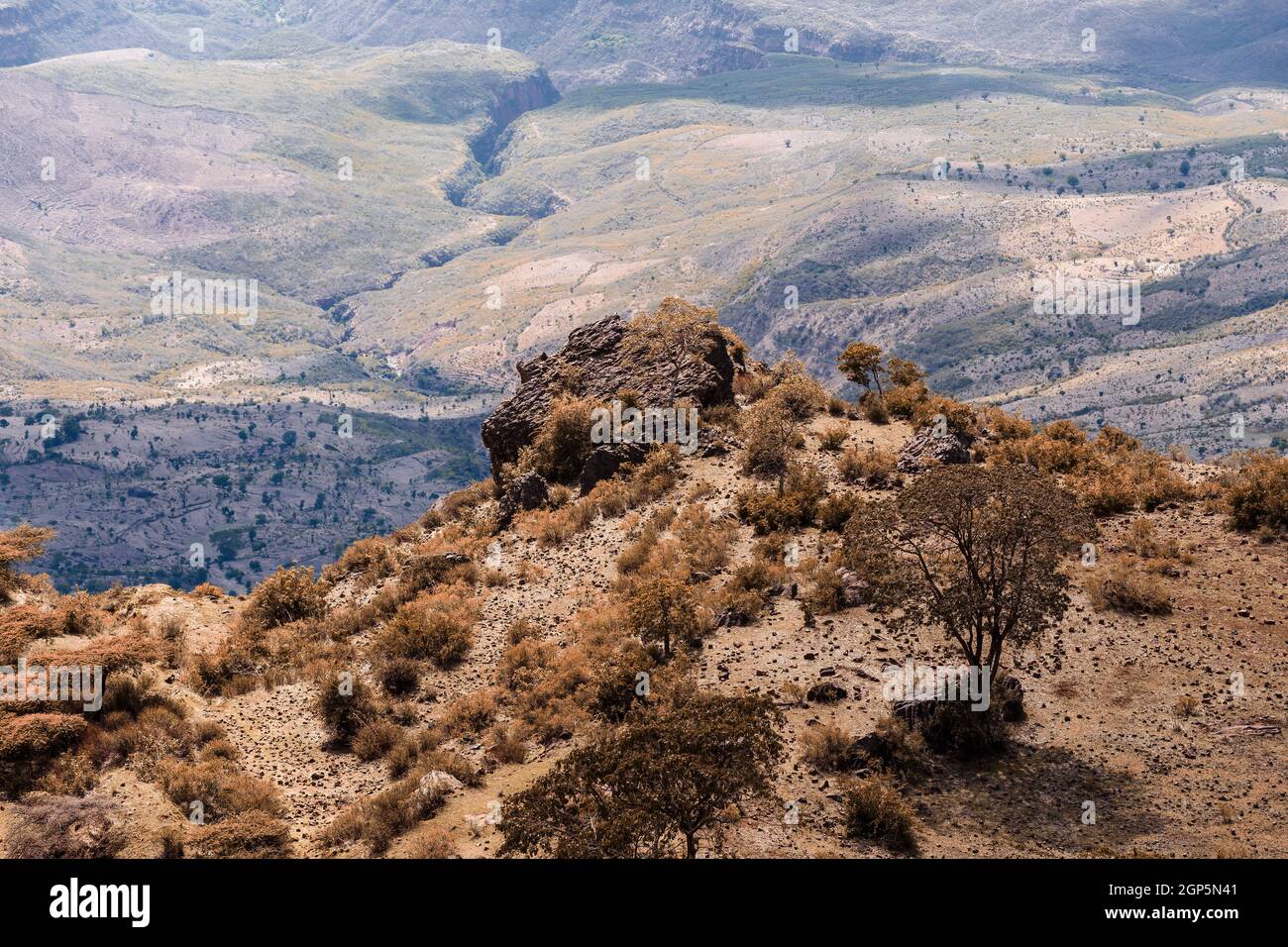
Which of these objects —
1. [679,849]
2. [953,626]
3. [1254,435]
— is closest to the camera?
[679,849]

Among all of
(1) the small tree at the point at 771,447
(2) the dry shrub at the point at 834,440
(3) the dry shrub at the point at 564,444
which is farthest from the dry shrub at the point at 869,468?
(3) the dry shrub at the point at 564,444

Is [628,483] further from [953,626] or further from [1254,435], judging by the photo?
[1254,435]

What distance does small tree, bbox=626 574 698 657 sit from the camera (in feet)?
80.5

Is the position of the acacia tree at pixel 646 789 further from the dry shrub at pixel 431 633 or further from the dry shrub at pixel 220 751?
the dry shrub at pixel 431 633

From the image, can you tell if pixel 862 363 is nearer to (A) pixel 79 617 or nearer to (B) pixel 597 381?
(B) pixel 597 381

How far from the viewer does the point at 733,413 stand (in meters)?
40.5

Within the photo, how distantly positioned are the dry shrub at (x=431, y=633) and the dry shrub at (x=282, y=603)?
3694 mm

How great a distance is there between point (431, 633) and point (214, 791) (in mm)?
7883

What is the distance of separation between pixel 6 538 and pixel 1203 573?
33555 mm

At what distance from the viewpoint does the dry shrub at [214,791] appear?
19.8 meters

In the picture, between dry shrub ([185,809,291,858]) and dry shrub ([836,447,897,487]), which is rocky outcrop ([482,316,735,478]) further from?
dry shrub ([185,809,291,858])

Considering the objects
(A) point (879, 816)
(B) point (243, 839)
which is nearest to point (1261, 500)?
(A) point (879, 816)

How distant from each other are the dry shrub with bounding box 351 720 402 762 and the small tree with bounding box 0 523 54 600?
1223cm
